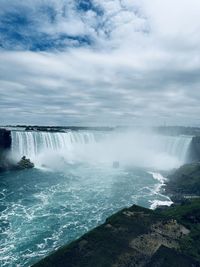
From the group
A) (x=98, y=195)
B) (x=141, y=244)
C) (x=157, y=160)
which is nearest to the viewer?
(x=141, y=244)

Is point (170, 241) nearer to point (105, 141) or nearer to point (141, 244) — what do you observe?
point (141, 244)

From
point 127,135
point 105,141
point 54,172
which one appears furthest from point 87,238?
point 127,135

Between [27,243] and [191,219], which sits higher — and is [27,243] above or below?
below

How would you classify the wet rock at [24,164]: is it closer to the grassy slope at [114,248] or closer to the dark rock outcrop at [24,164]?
the dark rock outcrop at [24,164]

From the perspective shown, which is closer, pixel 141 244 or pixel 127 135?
pixel 141 244

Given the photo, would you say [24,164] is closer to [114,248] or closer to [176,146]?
[176,146]

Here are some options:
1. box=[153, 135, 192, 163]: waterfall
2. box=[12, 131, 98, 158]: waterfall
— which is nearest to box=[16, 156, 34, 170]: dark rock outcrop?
box=[12, 131, 98, 158]: waterfall

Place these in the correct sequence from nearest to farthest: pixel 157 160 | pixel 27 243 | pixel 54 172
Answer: pixel 27 243 < pixel 54 172 < pixel 157 160
